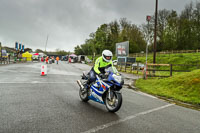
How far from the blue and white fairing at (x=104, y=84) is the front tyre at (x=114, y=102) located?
21cm

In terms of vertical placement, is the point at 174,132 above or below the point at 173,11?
below

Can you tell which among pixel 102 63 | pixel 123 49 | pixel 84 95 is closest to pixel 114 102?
pixel 102 63

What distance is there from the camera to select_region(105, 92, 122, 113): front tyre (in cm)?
468

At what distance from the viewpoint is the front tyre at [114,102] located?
4.68m

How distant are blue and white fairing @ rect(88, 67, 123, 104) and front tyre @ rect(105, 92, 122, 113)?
21 cm

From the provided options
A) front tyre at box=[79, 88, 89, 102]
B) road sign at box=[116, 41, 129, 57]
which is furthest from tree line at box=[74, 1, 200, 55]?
front tyre at box=[79, 88, 89, 102]

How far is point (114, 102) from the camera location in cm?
493

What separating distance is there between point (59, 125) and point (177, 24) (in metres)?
50.3

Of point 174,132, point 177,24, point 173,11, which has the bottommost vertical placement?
point 174,132

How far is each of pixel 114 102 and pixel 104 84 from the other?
1.97ft

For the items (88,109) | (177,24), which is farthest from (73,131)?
(177,24)

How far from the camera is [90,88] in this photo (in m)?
5.79

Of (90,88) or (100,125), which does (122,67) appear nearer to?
(90,88)

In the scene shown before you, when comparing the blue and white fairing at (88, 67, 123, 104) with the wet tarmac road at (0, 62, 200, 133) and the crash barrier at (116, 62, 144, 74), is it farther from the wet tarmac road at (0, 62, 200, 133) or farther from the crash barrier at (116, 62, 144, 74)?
the crash barrier at (116, 62, 144, 74)
